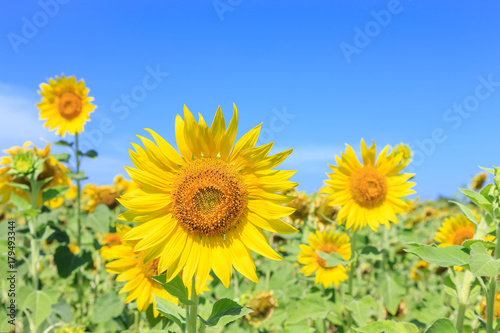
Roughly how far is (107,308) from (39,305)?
2.21 feet

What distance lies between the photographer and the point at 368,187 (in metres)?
3.41

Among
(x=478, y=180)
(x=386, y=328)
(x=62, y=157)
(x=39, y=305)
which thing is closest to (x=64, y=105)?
(x=62, y=157)

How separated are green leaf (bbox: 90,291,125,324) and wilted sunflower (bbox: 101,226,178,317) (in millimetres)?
704

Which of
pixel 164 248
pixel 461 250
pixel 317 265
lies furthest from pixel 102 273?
pixel 461 250

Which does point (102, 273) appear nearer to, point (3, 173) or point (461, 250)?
point (3, 173)

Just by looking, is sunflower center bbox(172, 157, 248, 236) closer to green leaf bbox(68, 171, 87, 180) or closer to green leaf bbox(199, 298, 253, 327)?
green leaf bbox(199, 298, 253, 327)

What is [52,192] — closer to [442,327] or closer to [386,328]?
[386,328]

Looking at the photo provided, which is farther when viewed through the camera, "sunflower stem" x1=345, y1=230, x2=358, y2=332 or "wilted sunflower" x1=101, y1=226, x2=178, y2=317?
"sunflower stem" x1=345, y1=230, x2=358, y2=332

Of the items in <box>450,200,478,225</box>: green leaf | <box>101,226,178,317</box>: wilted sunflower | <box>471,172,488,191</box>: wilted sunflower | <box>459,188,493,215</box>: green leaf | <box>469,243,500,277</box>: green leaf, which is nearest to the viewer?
<box>469,243,500,277</box>: green leaf

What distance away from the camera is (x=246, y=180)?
5.98 ft

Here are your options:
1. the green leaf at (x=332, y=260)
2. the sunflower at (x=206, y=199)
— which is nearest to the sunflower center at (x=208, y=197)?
the sunflower at (x=206, y=199)

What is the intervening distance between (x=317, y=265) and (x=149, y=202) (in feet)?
7.90

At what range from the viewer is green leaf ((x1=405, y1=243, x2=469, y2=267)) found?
1.74 m

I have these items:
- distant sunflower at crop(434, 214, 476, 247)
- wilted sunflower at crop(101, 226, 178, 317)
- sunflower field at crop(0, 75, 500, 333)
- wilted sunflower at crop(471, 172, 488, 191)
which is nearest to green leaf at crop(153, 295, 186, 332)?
sunflower field at crop(0, 75, 500, 333)
